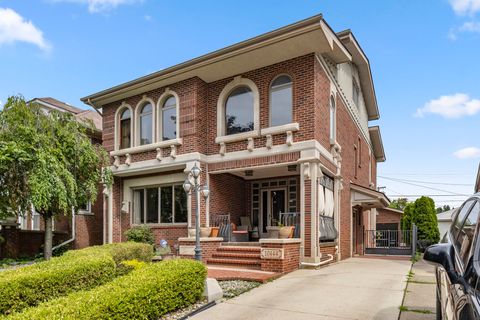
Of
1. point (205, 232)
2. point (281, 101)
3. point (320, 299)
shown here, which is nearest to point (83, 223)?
point (205, 232)

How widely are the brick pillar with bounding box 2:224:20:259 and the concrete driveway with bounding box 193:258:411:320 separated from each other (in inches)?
487

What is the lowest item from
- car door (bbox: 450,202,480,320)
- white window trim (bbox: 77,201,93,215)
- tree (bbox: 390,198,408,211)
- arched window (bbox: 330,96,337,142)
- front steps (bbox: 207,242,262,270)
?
tree (bbox: 390,198,408,211)

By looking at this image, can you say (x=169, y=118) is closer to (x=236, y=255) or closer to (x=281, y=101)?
(x=281, y=101)

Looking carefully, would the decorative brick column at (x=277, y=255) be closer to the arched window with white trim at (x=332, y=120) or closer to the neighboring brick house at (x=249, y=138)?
the neighboring brick house at (x=249, y=138)

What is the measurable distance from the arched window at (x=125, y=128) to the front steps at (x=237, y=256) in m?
6.64

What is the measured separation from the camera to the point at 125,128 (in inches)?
648

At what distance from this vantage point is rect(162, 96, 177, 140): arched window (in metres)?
14.7

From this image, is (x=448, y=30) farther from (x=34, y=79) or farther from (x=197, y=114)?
(x=34, y=79)

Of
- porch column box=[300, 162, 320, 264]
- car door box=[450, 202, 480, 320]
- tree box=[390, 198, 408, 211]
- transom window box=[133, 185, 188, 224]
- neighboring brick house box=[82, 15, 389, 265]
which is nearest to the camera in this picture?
car door box=[450, 202, 480, 320]

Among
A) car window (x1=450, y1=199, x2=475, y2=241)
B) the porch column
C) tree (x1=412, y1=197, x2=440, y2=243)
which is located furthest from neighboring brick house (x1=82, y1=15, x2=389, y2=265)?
car window (x1=450, y1=199, x2=475, y2=241)

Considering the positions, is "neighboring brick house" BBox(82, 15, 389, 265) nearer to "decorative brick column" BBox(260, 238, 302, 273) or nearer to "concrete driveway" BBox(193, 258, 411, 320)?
"decorative brick column" BBox(260, 238, 302, 273)

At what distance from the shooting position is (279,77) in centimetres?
1279

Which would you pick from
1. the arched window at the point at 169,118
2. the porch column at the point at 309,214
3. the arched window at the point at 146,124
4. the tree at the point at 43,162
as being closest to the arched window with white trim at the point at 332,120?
the porch column at the point at 309,214

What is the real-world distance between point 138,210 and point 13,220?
5429mm
